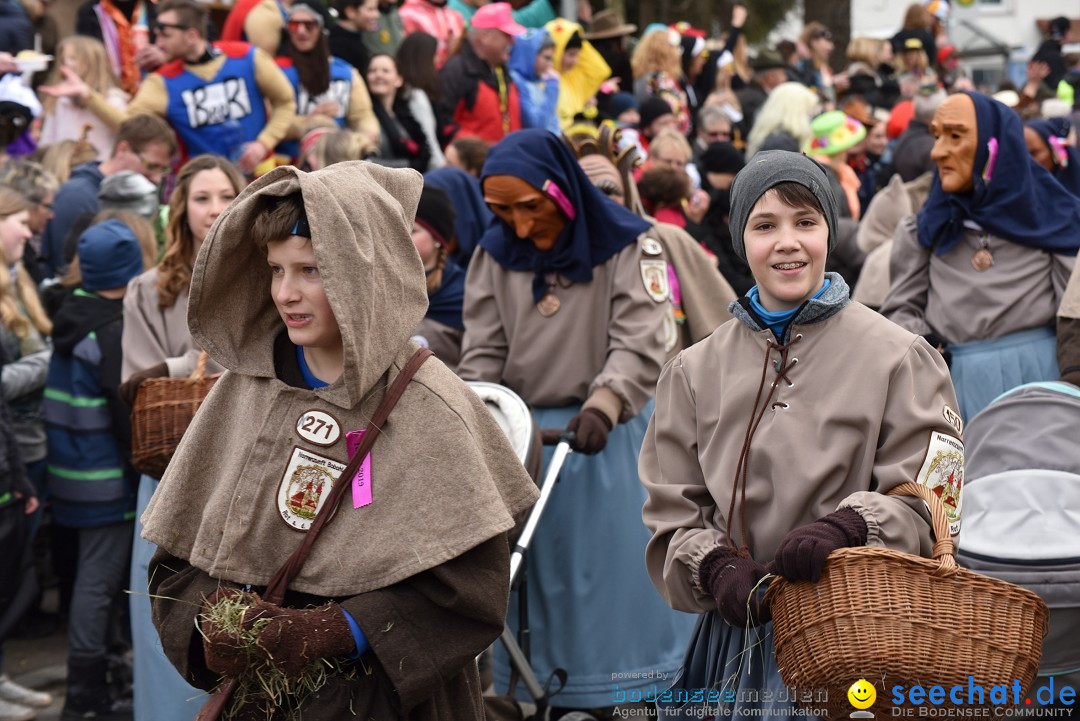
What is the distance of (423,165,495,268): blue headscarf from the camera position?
7742 millimetres

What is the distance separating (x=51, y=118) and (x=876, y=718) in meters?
7.95

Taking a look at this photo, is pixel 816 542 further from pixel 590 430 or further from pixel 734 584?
pixel 590 430

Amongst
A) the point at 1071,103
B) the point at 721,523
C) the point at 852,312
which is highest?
the point at 852,312

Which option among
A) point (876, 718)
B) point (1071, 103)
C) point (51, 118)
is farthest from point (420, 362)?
point (1071, 103)

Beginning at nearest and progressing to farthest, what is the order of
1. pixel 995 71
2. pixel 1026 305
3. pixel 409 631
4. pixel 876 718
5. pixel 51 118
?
1. pixel 876 718
2. pixel 409 631
3. pixel 1026 305
4. pixel 51 118
5. pixel 995 71

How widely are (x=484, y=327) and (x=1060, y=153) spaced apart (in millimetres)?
4043

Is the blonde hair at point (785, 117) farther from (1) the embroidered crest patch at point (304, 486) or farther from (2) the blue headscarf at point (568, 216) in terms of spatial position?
(1) the embroidered crest patch at point (304, 486)

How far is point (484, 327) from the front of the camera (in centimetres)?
584

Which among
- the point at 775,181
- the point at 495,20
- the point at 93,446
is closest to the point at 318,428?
the point at 775,181

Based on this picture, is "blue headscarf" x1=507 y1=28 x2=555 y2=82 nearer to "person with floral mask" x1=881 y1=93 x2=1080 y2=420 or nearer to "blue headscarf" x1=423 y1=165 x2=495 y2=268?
"blue headscarf" x1=423 y1=165 x2=495 y2=268

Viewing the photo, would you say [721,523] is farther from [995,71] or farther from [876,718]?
[995,71]

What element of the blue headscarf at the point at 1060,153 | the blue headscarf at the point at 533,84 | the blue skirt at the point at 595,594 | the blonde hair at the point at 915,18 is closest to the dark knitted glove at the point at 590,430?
the blue skirt at the point at 595,594

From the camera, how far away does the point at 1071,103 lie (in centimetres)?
1648

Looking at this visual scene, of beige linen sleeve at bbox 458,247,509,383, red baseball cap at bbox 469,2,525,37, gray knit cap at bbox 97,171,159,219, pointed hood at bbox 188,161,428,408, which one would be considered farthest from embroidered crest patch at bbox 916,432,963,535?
red baseball cap at bbox 469,2,525,37
